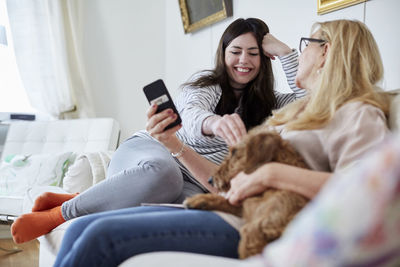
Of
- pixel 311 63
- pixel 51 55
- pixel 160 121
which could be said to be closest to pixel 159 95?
pixel 160 121

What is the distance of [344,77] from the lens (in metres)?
1.10

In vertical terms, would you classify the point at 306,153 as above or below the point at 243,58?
below

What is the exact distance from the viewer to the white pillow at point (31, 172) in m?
2.55

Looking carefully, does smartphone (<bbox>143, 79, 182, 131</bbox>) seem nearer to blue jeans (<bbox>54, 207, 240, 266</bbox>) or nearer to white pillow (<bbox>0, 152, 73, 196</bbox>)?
blue jeans (<bbox>54, 207, 240, 266</bbox>)

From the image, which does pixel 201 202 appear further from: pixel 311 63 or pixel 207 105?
pixel 207 105

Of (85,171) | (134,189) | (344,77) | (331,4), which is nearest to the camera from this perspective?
(344,77)

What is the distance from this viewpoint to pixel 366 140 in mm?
931

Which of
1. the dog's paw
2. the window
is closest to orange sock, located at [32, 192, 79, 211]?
the dog's paw

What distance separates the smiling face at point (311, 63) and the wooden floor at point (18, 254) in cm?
183

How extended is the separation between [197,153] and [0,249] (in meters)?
1.72

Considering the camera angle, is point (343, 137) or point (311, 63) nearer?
point (343, 137)

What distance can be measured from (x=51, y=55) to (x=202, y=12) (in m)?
1.35

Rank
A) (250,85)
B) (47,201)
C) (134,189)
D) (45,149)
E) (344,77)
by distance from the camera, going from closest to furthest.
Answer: (344,77) → (134,189) → (47,201) → (250,85) → (45,149)

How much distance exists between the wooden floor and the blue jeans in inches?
61.1
